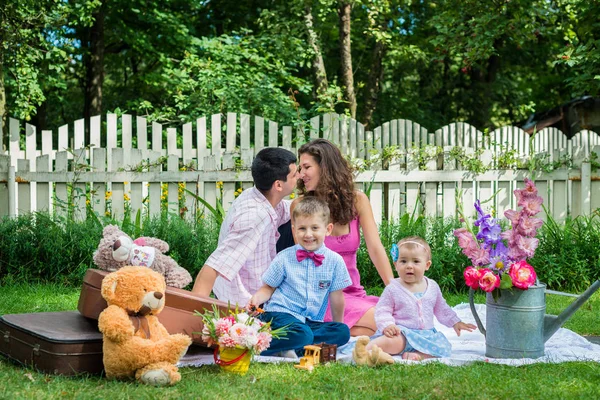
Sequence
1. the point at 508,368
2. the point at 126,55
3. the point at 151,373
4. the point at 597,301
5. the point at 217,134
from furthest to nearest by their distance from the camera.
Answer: the point at 126,55 < the point at 217,134 < the point at 597,301 < the point at 508,368 < the point at 151,373

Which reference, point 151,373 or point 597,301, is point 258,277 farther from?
point 597,301

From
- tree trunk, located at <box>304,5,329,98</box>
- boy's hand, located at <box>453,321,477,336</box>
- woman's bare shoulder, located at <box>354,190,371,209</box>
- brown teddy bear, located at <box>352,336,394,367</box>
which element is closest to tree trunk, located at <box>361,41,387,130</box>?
tree trunk, located at <box>304,5,329,98</box>

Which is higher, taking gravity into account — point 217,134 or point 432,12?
point 432,12

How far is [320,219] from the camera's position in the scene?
4125 mm

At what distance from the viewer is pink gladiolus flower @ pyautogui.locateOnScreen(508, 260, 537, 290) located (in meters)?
3.95

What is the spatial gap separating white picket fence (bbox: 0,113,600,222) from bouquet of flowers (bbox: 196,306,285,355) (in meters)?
3.72

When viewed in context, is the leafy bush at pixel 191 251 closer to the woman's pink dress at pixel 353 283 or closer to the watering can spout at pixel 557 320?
the woman's pink dress at pixel 353 283

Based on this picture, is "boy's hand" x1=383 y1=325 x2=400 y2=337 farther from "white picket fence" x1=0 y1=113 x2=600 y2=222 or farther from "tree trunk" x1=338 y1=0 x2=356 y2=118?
"tree trunk" x1=338 y1=0 x2=356 y2=118

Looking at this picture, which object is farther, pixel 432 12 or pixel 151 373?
pixel 432 12

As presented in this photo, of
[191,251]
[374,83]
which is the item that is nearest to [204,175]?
[191,251]

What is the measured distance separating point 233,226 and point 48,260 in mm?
3004

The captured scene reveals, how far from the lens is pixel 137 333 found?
11.4 feet

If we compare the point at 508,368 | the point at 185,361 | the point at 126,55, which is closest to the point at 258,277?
the point at 185,361

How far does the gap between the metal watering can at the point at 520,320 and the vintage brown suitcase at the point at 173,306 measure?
1.51m
